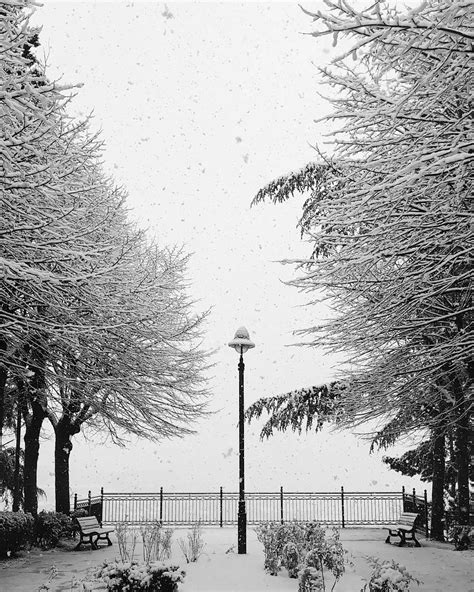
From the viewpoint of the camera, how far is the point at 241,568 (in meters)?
A: 11.5

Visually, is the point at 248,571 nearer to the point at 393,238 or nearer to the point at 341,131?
the point at 393,238

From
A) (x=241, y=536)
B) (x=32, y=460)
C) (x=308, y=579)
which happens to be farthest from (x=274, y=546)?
(x=32, y=460)

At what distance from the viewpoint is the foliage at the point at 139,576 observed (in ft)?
26.8

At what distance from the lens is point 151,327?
16.7 metres

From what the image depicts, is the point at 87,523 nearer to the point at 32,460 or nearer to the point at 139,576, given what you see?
the point at 32,460

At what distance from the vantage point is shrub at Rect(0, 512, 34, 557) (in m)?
13.0

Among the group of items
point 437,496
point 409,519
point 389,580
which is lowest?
point 409,519

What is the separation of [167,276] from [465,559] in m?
11.2

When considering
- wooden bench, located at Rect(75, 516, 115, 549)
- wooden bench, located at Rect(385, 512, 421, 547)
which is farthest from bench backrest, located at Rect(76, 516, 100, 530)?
wooden bench, located at Rect(385, 512, 421, 547)

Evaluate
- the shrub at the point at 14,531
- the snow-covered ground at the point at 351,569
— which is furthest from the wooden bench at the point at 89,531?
the snow-covered ground at the point at 351,569

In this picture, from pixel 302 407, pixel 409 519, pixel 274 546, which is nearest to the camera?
pixel 274 546

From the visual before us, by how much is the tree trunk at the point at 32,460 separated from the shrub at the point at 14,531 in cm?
135

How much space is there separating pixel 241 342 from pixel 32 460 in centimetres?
707

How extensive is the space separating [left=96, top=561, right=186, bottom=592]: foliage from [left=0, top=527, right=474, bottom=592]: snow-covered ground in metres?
0.67
